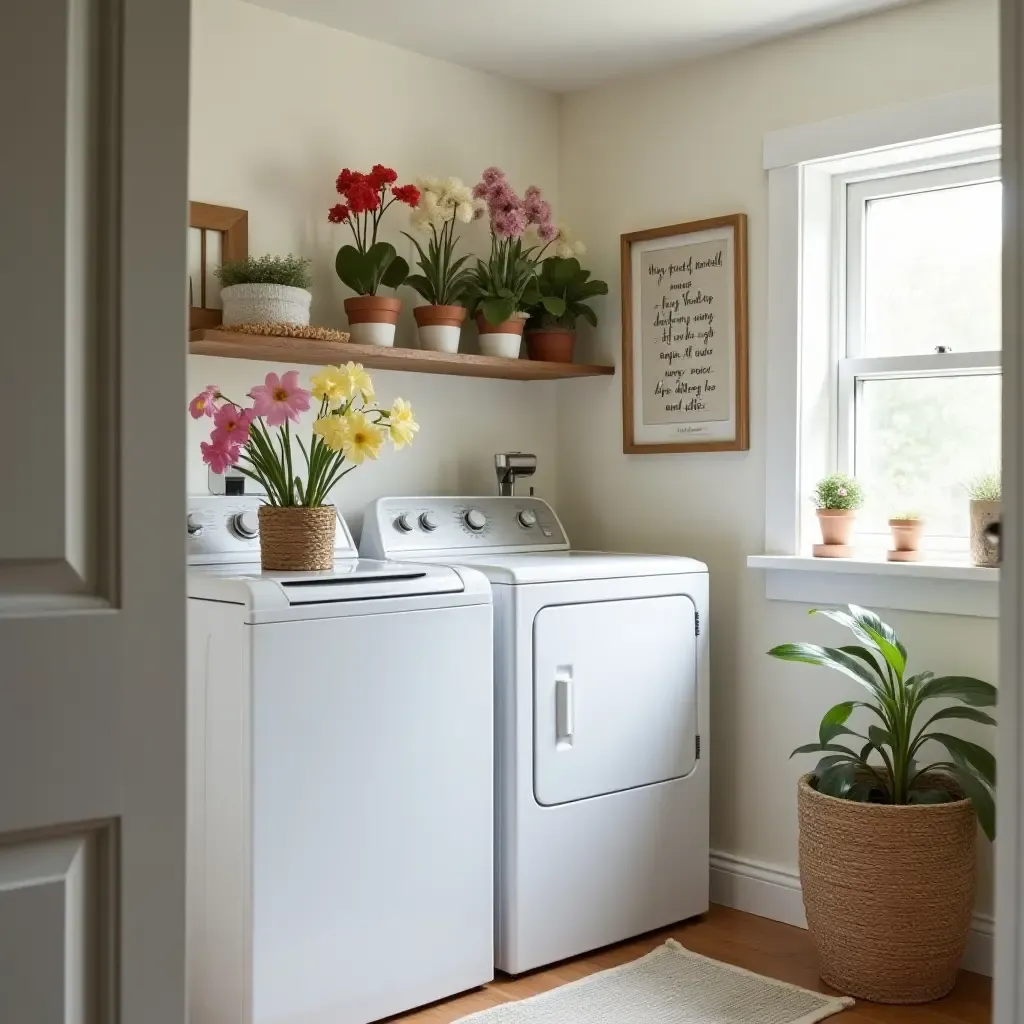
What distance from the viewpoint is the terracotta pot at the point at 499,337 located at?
325 cm

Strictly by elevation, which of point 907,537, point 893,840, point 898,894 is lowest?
point 898,894

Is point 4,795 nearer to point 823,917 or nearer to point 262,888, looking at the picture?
point 262,888

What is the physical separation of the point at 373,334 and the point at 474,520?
0.56 m

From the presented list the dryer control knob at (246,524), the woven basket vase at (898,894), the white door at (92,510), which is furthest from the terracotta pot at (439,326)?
the white door at (92,510)

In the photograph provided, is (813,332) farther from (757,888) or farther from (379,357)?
(757,888)

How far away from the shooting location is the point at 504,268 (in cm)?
328

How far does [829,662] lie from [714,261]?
1.14 metres

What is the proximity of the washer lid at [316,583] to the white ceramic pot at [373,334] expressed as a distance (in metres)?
0.58

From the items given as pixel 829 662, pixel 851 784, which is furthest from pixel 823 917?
pixel 829 662

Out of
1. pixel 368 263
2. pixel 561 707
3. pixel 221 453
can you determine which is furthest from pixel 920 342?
pixel 221 453

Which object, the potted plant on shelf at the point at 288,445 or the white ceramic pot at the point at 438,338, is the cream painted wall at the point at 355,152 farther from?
the potted plant on shelf at the point at 288,445

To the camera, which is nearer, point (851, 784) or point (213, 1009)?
point (213, 1009)

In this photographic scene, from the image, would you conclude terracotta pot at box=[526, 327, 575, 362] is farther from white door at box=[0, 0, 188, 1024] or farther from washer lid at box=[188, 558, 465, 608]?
white door at box=[0, 0, 188, 1024]

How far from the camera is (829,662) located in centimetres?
273
